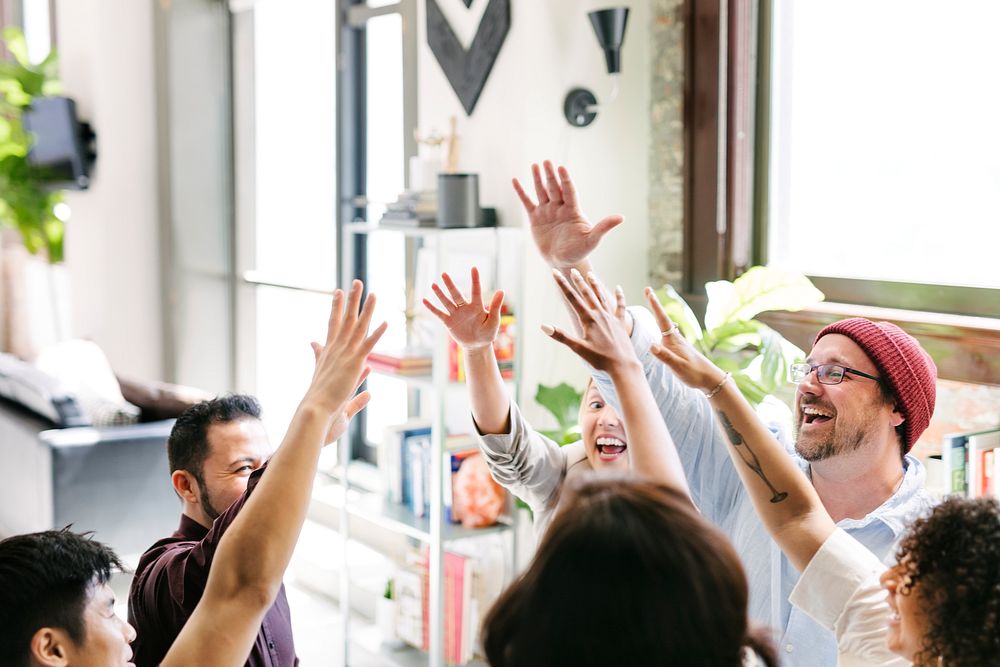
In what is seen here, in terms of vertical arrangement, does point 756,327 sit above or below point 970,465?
above

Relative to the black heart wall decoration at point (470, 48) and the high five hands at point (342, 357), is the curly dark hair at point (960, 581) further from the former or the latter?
the black heart wall decoration at point (470, 48)

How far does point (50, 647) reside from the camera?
143 cm

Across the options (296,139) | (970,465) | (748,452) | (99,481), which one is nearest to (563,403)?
(970,465)

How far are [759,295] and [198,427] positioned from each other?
1.60 meters

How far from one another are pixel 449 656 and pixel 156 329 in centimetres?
341

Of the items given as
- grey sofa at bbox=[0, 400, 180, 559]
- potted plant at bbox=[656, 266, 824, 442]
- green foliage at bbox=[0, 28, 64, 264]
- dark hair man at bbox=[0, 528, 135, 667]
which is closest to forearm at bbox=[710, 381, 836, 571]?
dark hair man at bbox=[0, 528, 135, 667]

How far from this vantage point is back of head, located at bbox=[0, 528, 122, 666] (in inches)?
55.6

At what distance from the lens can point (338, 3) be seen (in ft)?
16.5

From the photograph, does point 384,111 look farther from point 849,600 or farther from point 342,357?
point 849,600

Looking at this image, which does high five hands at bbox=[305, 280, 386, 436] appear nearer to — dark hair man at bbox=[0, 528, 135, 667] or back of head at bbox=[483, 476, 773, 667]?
dark hair man at bbox=[0, 528, 135, 667]

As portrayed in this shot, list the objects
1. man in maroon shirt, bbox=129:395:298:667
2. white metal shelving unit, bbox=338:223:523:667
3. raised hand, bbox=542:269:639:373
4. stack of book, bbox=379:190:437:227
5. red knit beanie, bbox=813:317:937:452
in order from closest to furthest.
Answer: raised hand, bbox=542:269:639:373
man in maroon shirt, bbox=129:395:298:667
red knit beanie, bbox=813:317:937:452
white metal shelving unit, bbox=338:223:523:667
stack of book, bbox=379:190:437:227

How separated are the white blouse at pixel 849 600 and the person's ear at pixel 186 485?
1.09 m

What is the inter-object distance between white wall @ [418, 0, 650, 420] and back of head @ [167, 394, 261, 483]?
5.90 ft

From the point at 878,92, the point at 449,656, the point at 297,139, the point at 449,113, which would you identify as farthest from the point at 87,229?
the point at 878,92
